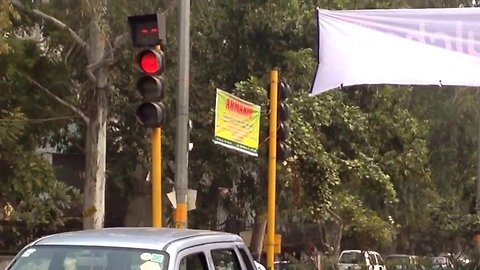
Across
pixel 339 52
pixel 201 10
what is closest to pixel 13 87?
pixel 201 10

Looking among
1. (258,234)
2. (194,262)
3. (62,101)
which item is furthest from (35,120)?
(194,262)

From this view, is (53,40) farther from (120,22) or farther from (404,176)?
(404,176)

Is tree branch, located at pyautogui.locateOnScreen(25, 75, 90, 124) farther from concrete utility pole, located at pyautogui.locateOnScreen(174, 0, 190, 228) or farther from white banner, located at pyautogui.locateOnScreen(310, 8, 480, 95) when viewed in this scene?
white banner, located at pyautogui.locateOnScreen(310, 8, 480, 95)

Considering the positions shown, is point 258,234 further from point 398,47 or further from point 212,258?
point 212,258

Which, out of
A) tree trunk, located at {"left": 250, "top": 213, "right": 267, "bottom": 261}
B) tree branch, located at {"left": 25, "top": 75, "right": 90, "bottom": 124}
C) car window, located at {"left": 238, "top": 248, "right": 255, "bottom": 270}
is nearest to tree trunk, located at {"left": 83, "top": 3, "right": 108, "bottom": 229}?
tree branch, located at {"left": 25, "top": 75, "right": 90, "bottom": 124}

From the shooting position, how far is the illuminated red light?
479 inches

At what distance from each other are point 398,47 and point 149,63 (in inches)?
120

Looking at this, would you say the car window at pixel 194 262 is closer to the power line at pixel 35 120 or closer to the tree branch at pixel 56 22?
the power line at pixel 35 120

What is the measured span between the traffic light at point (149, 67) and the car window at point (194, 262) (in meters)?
4.46

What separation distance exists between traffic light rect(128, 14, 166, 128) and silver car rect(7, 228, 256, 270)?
168 inches

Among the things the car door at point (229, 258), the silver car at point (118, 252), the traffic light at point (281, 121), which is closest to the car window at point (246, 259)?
the car door at point (229, 258)

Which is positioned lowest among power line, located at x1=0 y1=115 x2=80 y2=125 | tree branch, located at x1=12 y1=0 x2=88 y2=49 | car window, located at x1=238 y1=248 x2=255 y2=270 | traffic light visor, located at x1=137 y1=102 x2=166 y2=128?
car window, located at x1=238 y1=248 x2=255 y2=270

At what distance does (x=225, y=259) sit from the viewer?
27.1 ft

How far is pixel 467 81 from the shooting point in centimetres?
1118
